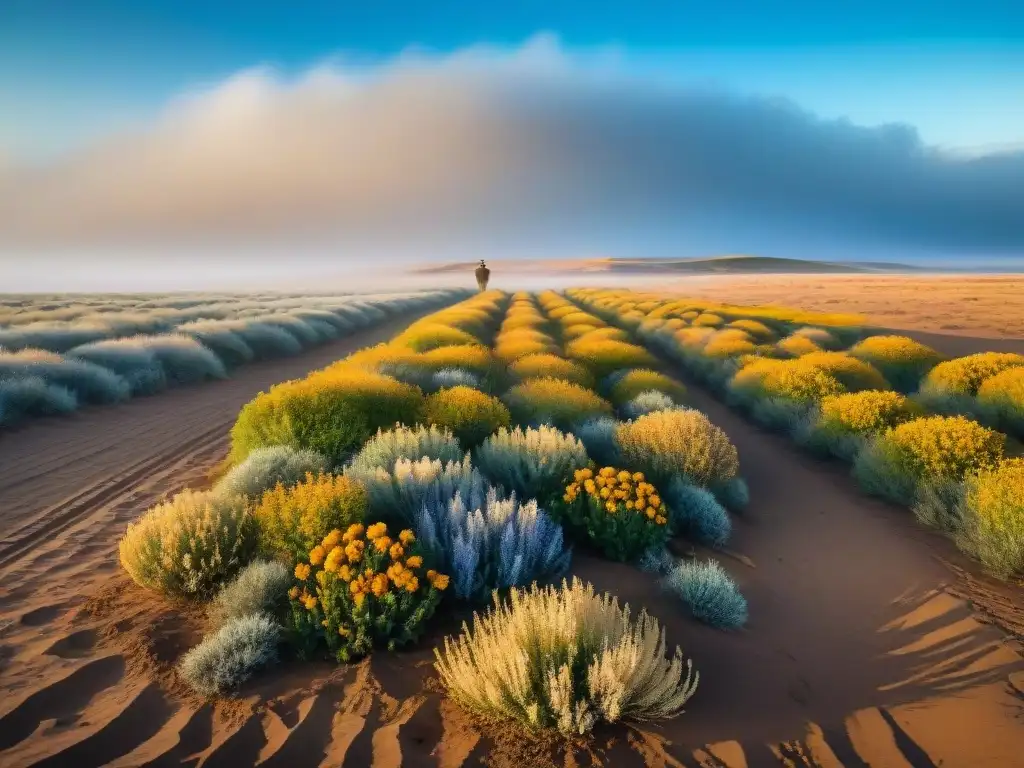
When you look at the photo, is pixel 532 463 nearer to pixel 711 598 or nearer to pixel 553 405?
pixel 711 598

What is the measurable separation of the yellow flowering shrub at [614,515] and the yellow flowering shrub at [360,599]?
6.22ft

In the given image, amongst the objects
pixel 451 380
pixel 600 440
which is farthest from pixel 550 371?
pixel 600 440

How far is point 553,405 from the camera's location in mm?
9781

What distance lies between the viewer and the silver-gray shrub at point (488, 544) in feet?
14.9

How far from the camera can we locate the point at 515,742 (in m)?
3.24

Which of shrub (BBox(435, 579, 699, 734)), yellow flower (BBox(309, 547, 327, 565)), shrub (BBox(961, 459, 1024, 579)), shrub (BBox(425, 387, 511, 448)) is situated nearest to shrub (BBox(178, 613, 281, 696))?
yellow flower (BBox(309, 547, 327, 565))

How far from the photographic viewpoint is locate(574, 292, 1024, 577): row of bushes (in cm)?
608

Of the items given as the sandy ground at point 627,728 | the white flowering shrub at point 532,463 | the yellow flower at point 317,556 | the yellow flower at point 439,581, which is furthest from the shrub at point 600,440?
the yellow flower at point 317,556

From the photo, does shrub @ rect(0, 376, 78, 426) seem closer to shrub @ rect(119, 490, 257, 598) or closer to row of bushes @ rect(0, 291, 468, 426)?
row of bushes @ rect(0, 291, 468, 426)

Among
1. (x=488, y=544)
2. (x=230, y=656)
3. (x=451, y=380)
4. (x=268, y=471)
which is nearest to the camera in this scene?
(x=230, y=656)

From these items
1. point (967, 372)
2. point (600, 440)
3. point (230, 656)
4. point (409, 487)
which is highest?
point (409, 487)

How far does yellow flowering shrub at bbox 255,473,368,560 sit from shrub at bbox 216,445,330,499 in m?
0.87

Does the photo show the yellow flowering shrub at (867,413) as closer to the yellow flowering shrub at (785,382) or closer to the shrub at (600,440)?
the yellow flowering shrub at (785,382)

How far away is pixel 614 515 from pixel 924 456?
15.7ft
